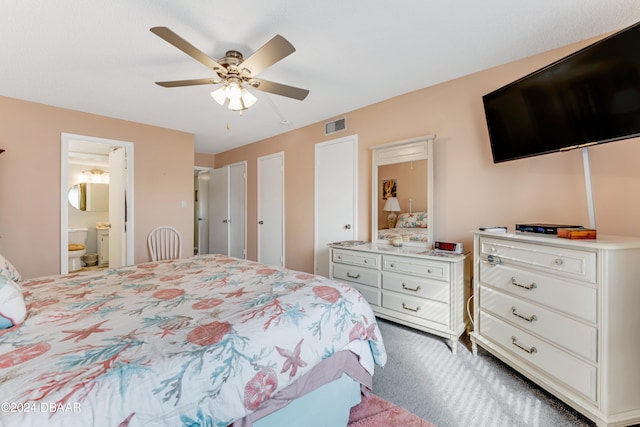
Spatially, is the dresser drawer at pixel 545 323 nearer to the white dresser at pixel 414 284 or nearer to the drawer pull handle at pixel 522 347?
the drawer pull handle at pixel 522 347

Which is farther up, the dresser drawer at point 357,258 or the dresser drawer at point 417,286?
the dresser drawer at point 357,258

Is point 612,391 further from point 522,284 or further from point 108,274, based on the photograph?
point 108,274

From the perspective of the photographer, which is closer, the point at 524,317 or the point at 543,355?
the point at 543,355

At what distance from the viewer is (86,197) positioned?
5.44m

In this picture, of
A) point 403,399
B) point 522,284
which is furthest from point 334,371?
point 522,284

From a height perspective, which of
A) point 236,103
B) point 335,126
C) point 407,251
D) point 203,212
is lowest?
point 407,251

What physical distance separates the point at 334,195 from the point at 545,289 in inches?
93.4

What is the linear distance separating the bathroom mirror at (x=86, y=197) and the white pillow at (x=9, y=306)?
18.0 feet

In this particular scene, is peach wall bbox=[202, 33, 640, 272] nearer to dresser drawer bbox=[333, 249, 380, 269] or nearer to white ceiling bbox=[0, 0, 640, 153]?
Result: white ceiling bbox=[0, 0, 640, 153]

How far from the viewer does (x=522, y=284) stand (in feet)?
5.66

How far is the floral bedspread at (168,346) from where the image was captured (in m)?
0.71

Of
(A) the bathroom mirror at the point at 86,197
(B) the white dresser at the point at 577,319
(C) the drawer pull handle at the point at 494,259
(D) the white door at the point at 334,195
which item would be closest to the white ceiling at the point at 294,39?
(D) the white door at the point at 334,195

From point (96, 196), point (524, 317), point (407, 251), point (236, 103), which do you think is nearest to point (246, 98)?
point (236, 103)

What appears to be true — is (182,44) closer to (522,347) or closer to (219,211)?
(522,347)
